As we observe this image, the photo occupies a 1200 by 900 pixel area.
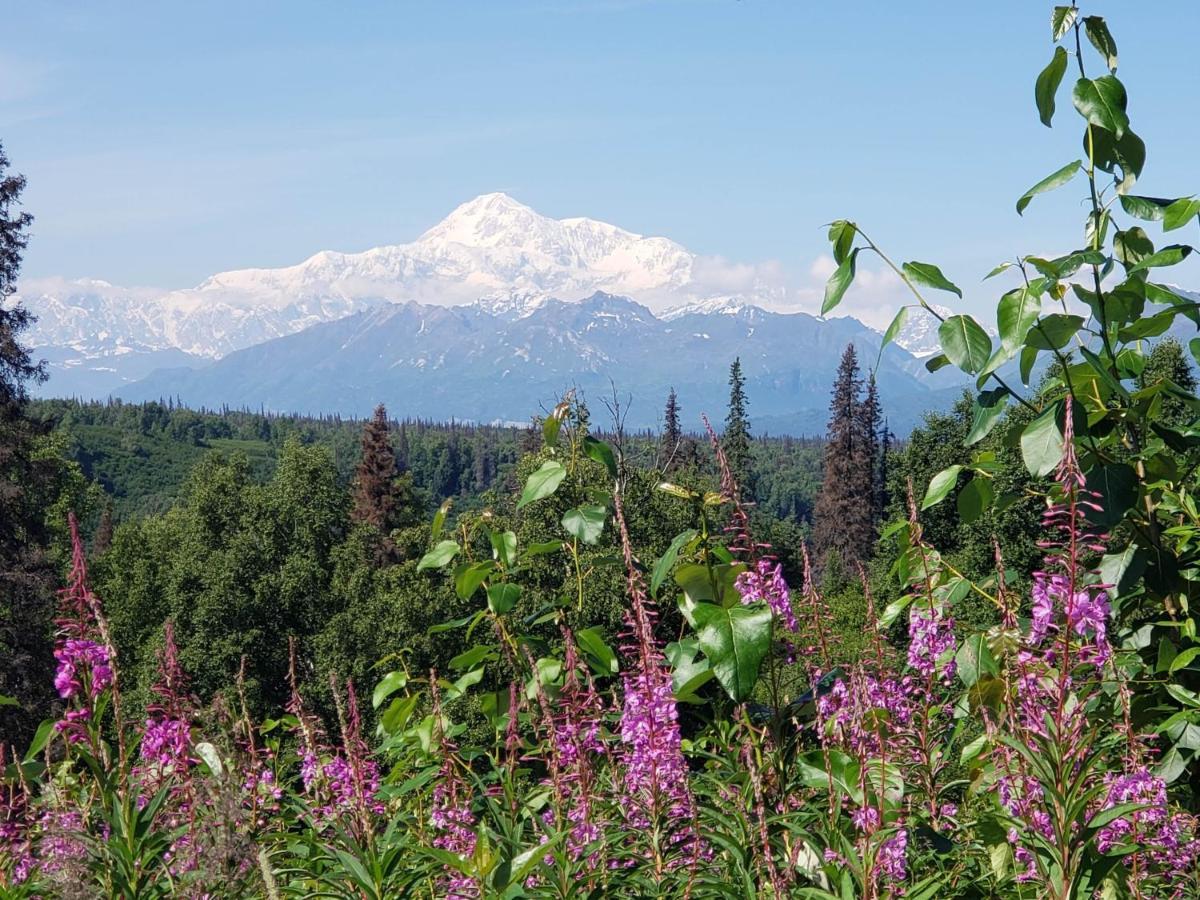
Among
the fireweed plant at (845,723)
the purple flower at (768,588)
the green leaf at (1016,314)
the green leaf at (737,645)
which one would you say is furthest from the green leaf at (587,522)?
the green leaf at (1016,314)

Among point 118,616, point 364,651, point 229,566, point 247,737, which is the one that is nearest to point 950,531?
point 364,651

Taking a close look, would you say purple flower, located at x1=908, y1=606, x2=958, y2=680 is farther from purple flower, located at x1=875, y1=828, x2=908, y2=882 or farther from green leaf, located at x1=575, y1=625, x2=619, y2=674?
green leaf, located at x1=575, y1=625, x2=619, y2=674

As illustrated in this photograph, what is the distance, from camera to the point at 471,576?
3.48 m

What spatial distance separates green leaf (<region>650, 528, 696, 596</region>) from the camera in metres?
2.52

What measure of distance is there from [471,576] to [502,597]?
0.18 metres

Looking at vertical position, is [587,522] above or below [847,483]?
above

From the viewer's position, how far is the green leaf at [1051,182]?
2.70 m

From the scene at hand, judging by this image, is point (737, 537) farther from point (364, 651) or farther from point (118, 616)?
point (118, 616)

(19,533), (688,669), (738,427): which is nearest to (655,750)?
(688,669)

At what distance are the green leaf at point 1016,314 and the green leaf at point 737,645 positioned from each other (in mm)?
818

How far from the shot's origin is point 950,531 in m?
51.9

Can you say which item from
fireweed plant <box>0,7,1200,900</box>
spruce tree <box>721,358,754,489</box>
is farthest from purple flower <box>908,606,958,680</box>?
spruce tree <box>721,358,754,489</box>

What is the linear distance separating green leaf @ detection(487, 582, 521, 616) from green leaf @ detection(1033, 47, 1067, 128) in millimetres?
1940

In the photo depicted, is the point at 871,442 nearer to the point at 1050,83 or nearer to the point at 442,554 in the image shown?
the point at 442,554
